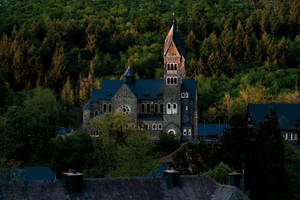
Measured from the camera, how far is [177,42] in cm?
9019

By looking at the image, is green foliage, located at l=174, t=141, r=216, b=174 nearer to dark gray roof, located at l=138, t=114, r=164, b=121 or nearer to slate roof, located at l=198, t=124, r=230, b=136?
dark gray roof, located at l=138, t=114, r=164, b=121

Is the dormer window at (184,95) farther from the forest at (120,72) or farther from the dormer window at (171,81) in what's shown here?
the forest at (120,72)

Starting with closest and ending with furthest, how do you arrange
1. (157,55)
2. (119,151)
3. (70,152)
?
(119,151)
(70,152)
(157,55)

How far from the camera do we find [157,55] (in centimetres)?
15038

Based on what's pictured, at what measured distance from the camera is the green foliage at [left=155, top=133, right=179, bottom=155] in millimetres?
78650

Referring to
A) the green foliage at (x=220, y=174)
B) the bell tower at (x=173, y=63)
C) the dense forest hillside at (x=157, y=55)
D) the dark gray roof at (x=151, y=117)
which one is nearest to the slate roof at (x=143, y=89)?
the bell tower at (x=173, y=63)

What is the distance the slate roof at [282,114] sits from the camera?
271 ft

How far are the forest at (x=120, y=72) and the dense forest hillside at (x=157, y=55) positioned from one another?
10.7 inches

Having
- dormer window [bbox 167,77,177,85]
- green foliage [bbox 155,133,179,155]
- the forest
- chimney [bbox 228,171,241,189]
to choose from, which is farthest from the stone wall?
dormer window [bbox 167,77,177,85]

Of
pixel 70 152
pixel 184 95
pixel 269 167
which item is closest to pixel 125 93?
pixel 184 95

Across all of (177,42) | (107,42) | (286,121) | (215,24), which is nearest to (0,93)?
(177,42)

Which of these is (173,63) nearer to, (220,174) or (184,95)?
(184,95)

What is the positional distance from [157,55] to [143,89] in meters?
60.1

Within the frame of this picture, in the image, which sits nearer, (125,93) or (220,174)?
(220,174)
